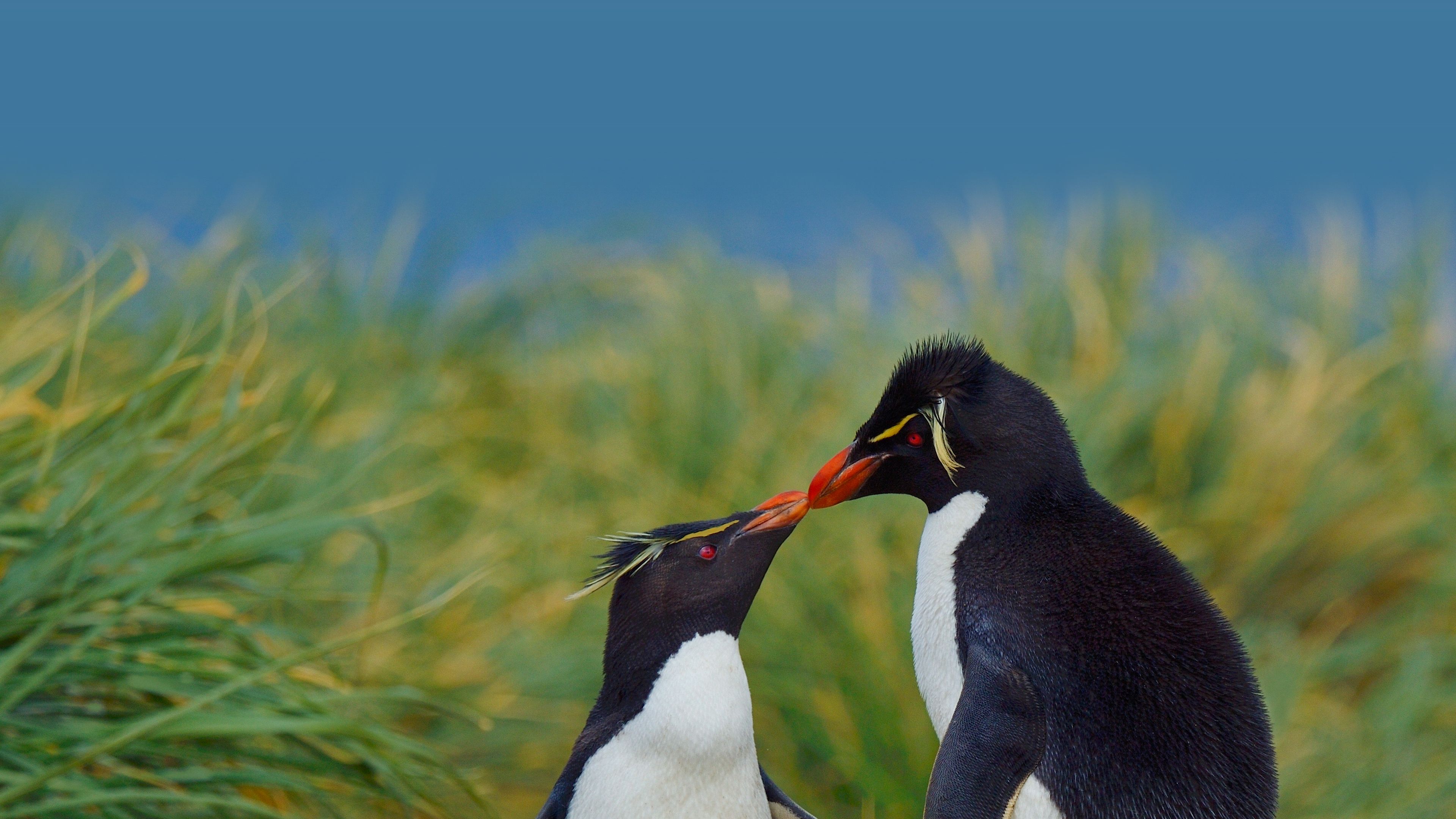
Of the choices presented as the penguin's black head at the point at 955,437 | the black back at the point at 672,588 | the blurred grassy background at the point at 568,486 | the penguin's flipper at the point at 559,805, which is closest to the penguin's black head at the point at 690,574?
the black back at the point at 672,588

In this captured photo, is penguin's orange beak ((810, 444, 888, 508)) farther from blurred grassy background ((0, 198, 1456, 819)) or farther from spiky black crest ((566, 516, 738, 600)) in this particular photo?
blurred grassy background ((0, 198, 1456, 819))

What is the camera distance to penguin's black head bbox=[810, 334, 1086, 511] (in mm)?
1461

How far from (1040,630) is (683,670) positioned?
49cm

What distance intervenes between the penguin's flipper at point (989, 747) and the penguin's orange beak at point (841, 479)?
0.89 feet

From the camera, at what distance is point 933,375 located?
146 cm

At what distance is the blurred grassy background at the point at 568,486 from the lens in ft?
7.79

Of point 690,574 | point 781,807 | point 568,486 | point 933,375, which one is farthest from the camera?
point 568,486

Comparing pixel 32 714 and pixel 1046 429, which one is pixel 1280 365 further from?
pixel 32 714

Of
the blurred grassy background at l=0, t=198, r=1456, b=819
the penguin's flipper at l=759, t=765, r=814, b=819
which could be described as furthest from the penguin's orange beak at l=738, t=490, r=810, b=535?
the blurred grassy background at l=0, t=198, r=1456, b=819

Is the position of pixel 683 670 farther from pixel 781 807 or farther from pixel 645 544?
pixel 781 807

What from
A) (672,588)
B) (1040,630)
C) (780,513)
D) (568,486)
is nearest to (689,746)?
(672,588)

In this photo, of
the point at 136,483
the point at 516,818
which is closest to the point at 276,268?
the point at 136,483

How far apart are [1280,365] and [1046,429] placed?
3.37 meters

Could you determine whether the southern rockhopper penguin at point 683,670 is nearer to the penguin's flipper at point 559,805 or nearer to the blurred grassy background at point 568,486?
the penguin's flipper at point 559,805
